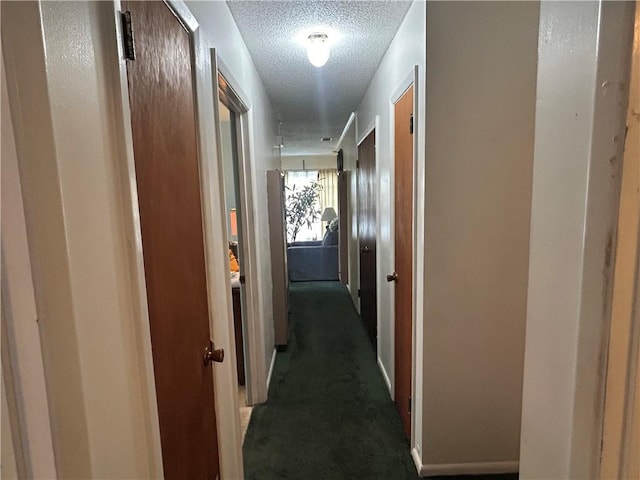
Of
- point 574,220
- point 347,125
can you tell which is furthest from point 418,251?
point 347,125

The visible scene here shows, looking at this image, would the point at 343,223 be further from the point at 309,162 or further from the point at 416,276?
the point at 416,276

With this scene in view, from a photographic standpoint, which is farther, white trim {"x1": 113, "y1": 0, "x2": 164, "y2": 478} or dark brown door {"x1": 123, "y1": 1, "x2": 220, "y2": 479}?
dark brown door {"x1": 123, "y1": 1, "x2": 220, "y2": 479}

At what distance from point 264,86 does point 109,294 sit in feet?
9.44

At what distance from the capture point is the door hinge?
753 mm

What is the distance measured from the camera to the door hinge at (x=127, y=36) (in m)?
0.75

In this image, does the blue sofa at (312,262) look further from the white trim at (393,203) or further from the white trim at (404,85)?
the white trim at (404,85)

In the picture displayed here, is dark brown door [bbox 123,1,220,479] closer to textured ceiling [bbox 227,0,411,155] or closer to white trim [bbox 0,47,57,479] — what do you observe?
white trim [bbox 0,47,57,479]

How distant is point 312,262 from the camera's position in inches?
254

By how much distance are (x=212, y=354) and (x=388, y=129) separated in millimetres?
1906

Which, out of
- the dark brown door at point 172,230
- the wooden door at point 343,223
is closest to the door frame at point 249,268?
the dark brown door at point 172,230

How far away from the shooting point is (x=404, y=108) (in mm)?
2131

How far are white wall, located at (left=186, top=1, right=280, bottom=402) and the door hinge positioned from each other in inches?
21.3

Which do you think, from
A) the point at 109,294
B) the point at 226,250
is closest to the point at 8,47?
the point at 109,294

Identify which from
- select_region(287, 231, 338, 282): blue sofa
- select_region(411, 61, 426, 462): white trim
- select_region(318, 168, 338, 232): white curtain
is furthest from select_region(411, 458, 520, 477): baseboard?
select_region(318, 168, 338, 232): white curtain
